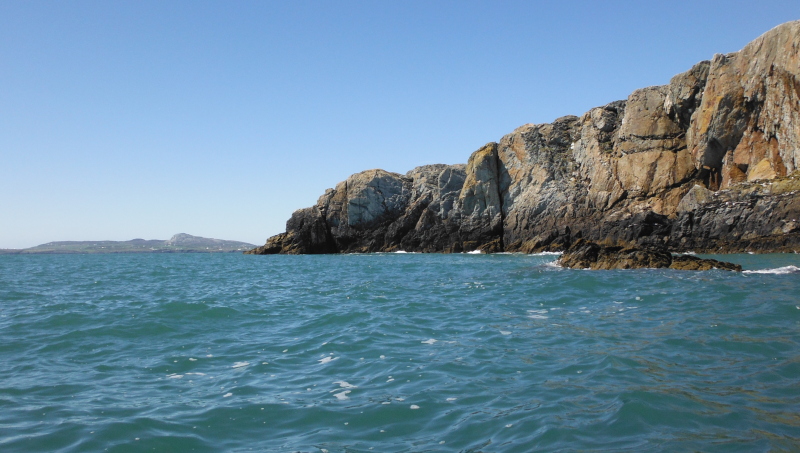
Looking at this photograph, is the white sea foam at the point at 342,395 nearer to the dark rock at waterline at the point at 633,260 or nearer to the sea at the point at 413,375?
the sea at the point at 413,375

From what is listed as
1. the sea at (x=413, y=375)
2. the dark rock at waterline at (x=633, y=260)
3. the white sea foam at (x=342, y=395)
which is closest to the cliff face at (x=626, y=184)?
the dark rock at waterline at (x=633, y=260)

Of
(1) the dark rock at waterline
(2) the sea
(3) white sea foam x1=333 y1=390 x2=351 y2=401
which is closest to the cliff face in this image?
(1) the dark rock at waterline

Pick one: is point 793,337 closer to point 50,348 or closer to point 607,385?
point 607,385

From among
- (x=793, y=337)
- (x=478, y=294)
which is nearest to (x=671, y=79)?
(x=478, y=294)

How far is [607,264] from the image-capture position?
27344mm

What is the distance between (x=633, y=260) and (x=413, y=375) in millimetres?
22073

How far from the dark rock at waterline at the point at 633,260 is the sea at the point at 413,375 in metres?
8.75

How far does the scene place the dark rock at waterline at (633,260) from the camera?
82.4ft

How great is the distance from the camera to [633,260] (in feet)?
88.9

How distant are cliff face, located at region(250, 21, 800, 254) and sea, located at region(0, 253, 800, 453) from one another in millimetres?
28035

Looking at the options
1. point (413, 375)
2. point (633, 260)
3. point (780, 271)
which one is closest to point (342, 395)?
point (413, 375)

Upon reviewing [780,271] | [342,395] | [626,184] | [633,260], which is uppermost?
[626,184]

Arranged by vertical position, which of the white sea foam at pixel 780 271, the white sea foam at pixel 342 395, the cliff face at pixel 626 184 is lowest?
the white sea foam at pixel 342 395

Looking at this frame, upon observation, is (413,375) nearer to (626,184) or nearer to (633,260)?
(633,260)
